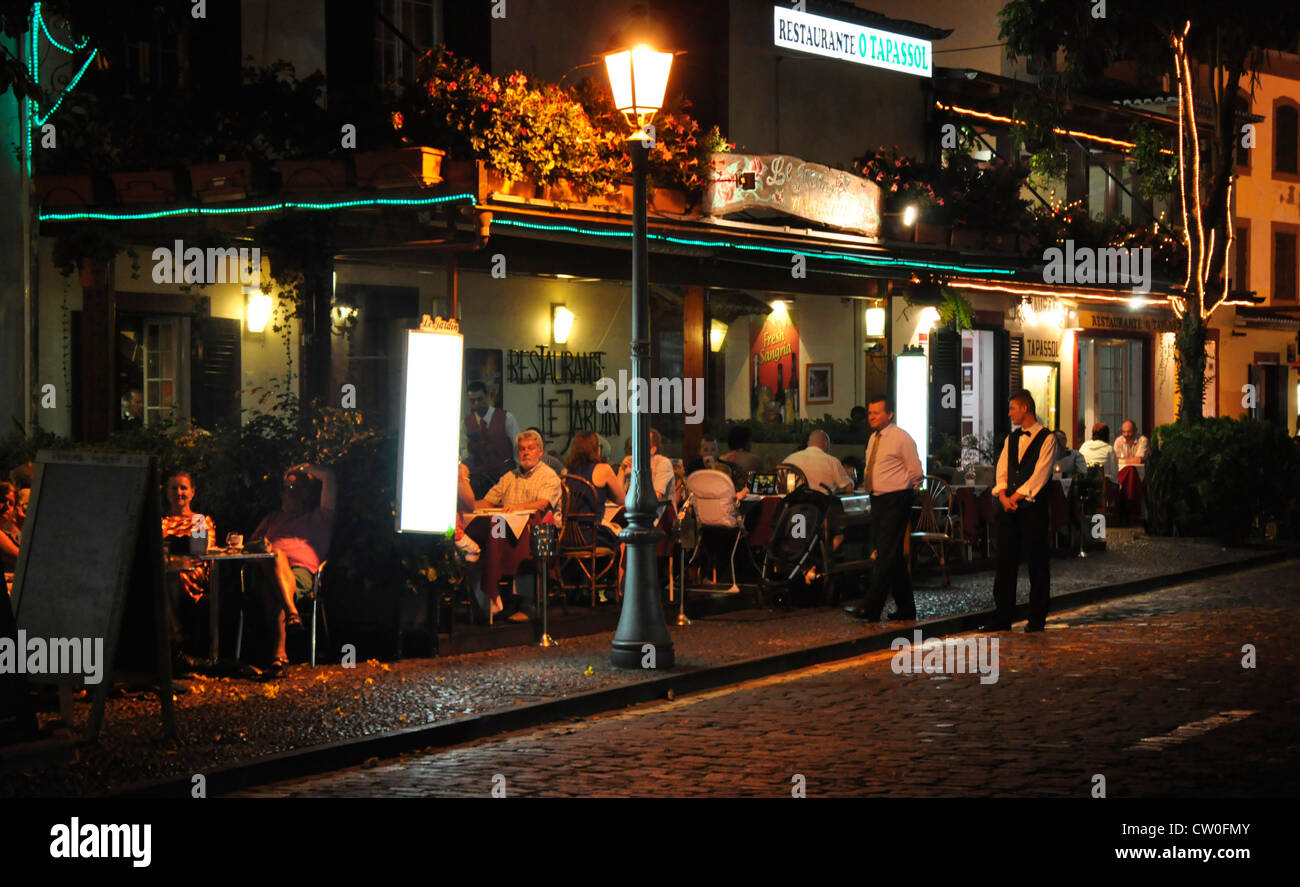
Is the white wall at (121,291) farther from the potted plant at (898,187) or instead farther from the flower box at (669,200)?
the potted plant at (898,187)

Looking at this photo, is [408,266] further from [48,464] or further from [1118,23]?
[1118,23]

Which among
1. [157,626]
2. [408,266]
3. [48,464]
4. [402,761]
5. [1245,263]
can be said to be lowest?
[402,761]

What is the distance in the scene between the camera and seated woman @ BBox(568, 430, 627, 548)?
44.3 feet

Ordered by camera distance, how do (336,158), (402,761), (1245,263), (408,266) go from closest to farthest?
(402,761) → (336,158) → (408,266) → (1245,263)

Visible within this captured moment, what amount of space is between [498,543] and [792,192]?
304 inches

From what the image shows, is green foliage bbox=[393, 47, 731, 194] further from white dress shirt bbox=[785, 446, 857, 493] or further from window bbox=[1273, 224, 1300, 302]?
window bbox=[1273, 224, 1300, 302]

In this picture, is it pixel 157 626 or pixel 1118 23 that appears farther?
pixel 1118 23

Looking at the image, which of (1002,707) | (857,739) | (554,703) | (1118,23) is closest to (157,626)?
(554,703)

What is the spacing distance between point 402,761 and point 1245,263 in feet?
108

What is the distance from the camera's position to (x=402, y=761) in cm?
834

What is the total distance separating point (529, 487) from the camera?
12.9m

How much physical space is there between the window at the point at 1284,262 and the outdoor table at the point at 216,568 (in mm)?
32898

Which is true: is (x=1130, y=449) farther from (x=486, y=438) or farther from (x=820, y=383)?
(x=486, y=438)

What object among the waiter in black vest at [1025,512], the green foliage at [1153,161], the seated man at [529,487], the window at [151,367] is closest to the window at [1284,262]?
the green foliage at [1153,161]
